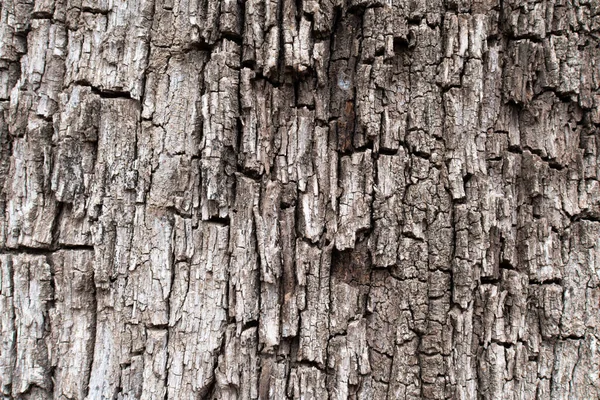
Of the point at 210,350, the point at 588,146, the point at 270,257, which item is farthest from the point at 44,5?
the point at 588,146

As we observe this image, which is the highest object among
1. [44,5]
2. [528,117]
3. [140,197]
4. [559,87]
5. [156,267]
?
[44,5]

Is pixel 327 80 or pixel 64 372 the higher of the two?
pixel 327 80

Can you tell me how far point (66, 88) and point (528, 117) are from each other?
1565 mm

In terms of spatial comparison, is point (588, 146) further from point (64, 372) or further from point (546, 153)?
point (64, 372)

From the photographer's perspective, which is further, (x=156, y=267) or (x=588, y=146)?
(x=588, y=146)

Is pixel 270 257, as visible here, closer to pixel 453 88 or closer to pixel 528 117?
pixel 453 88

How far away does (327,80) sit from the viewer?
146 centimetres

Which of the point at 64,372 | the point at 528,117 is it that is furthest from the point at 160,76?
the point at 528,117

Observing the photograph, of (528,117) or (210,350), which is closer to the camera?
(210,350)

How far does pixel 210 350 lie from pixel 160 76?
2.93ft

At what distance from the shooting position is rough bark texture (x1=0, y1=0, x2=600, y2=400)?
4.58 feet

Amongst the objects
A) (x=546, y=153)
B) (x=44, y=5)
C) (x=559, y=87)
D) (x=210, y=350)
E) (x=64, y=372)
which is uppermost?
(x=44, y=5)

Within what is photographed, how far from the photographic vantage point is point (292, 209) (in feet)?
4.65

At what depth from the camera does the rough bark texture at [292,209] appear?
1396mm
